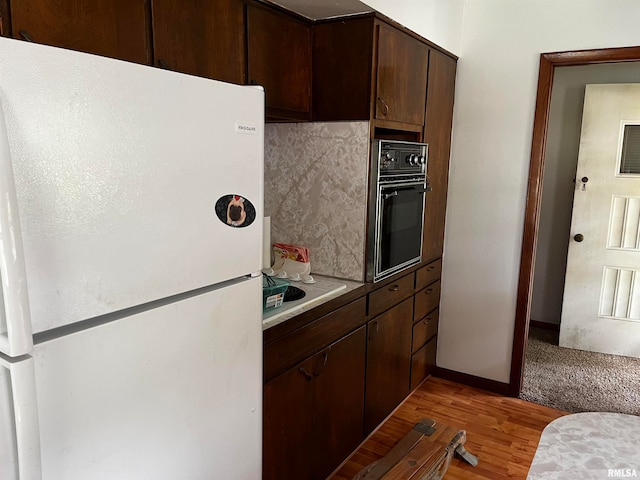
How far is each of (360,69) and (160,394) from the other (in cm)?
166

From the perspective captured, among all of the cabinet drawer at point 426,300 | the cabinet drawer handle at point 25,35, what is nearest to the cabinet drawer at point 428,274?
the cabinet drawer at point 426,300

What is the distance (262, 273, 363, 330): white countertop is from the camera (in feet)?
5.63

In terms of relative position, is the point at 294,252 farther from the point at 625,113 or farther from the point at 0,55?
the point at 625,113

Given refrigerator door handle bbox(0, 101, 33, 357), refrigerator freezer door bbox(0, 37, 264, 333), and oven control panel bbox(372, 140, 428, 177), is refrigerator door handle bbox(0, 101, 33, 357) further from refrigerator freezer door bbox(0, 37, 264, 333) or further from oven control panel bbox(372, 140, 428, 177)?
oven control panel bbox(372, 140, 428, 177)

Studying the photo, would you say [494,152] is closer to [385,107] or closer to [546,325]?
[385,107]

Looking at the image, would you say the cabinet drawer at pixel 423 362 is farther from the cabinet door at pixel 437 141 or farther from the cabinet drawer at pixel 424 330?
the cabinet door at pixel 437 141

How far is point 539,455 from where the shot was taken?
126cm

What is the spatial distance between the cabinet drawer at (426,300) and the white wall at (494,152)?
0.30ft

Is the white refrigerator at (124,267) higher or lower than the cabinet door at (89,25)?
lower

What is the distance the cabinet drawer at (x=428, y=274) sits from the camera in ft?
9.29

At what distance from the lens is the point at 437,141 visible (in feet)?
9.36

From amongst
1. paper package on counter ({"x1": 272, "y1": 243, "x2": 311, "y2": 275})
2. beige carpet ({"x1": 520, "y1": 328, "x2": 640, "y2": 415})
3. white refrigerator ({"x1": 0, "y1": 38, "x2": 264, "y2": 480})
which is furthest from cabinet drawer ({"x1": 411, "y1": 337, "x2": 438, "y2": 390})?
white refrigerator ({"x1": 0, "y1": 38, "x2": 264, "y2": 480})

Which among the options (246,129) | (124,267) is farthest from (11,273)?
(246,129)

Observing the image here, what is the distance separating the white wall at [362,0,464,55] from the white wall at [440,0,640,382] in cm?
11
